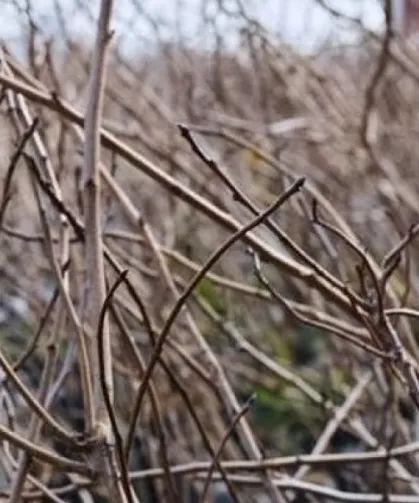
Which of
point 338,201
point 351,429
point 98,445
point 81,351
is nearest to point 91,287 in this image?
point 81,351

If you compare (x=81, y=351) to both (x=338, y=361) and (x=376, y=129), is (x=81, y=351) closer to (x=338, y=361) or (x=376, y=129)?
(x=338, y=361)

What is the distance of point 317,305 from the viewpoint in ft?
12.3

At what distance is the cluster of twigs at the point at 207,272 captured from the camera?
170 centimetres

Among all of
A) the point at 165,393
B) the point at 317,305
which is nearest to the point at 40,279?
the point at 165,393

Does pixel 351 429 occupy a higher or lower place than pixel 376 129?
lower

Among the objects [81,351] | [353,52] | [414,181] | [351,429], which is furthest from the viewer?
[353,52]

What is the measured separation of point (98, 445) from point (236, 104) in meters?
3.83

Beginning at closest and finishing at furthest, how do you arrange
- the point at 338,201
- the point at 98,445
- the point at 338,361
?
the point at 98,445
the point at 338,361
the point at 338,201

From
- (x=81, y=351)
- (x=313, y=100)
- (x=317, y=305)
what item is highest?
(x=313, y=100)

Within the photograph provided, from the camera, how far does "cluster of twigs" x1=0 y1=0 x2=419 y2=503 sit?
170 centimetres

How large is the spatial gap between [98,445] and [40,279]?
101 inches

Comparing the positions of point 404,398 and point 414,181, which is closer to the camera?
point 404,398

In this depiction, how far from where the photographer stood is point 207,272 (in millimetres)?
1702

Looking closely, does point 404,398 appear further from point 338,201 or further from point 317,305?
point 338,201
